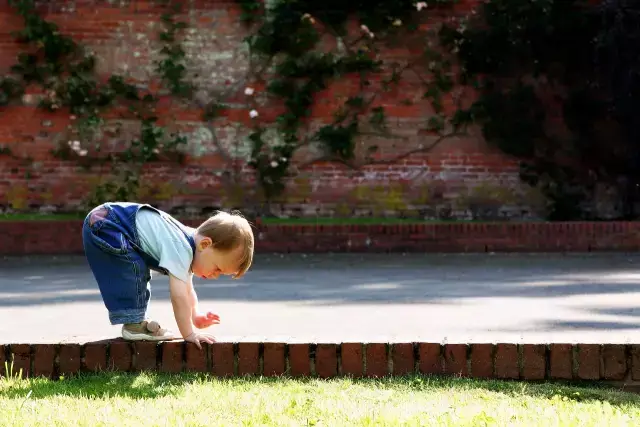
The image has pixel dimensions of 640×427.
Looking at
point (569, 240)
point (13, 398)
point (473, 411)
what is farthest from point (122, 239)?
point (569, 240)

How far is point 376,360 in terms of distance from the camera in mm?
3996

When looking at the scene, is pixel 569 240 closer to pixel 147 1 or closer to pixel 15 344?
pixel 147 1

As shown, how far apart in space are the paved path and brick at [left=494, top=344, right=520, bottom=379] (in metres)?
0.09

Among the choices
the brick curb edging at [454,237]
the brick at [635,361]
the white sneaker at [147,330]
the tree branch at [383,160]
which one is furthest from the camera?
the tree branch at [383,160]

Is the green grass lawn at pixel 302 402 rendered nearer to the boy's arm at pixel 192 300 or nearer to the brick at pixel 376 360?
the brick at pixel 376 360

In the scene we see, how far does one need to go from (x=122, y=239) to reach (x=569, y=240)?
8121 millimetres

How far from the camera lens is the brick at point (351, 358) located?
157 inches

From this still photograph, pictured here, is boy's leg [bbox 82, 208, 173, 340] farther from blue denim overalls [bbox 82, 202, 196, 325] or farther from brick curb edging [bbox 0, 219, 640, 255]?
brick curb edging [bbox 0, 219, 640, 255]

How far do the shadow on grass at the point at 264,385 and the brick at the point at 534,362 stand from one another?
44 mm

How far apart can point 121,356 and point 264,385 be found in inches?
24.8

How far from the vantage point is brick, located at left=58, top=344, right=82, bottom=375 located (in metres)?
4.07

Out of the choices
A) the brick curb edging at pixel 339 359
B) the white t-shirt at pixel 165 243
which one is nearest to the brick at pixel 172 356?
the brick curb edging at pixel 339 359

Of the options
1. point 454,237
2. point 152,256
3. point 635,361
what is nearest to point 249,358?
point 152,256

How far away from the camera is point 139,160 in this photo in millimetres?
13031
